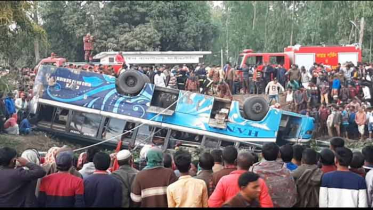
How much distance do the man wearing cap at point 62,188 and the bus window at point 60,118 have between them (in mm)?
11852

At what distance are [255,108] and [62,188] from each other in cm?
1182

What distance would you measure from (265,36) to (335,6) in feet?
28.8

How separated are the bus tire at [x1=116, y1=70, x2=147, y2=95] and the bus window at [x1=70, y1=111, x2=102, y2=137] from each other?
1.16m

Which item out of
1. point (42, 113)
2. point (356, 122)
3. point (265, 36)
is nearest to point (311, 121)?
point (356, 122)

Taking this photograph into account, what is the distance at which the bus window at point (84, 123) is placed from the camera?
1762 cm

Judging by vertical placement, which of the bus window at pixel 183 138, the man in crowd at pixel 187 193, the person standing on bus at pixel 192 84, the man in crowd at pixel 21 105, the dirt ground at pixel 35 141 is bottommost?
the dirt ground at pixel 35 141

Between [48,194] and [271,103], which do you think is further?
[271,103]

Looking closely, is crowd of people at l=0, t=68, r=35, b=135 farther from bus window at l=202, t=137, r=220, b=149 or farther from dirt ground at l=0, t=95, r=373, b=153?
bus window at l=202, t=137, r=220, b=149

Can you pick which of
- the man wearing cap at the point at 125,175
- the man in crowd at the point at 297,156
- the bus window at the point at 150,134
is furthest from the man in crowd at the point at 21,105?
the man in crowd at the point at 297,156

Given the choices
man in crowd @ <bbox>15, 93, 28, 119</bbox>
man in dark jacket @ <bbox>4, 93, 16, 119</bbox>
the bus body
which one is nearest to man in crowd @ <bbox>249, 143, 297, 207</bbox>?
Answer: the bus body

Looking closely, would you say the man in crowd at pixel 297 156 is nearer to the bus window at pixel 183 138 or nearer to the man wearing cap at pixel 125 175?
the man wearing cap at pixel 125 175

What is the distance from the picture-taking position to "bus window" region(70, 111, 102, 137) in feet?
57.8

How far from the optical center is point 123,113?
17312 mm

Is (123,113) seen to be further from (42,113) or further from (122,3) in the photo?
(122,3)
